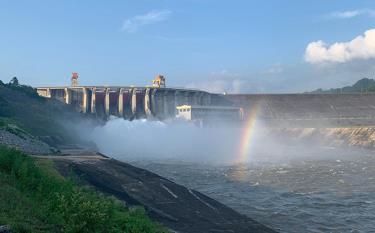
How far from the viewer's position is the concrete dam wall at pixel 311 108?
386 feet

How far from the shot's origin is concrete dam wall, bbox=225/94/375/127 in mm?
117688

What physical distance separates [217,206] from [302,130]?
8455cm

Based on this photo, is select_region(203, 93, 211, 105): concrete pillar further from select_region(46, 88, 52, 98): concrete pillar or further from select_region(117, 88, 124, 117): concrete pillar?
select_region(46, 88, 52, 98): concrete pillar

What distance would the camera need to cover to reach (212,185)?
127ft

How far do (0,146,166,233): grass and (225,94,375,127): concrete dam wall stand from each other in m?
102

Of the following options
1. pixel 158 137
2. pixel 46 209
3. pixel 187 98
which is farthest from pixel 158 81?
pixel 46 209

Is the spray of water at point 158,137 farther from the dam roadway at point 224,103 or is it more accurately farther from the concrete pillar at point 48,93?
the concrete pillar at point 48,93

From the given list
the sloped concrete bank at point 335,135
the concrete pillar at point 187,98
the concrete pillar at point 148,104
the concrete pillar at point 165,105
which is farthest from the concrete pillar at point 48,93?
the sloped concrete bank at point 335,135

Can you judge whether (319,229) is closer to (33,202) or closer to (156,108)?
(33,202)

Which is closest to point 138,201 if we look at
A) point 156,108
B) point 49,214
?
point 49,214

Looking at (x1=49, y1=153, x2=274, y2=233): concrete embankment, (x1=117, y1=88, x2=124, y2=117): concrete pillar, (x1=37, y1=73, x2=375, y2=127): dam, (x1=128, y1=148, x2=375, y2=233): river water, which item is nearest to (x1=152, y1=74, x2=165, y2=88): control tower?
(x1=37, y1=73, x2=375, y2=127): dam

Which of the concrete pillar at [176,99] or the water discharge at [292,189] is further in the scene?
the concrete pillar at [176,99]

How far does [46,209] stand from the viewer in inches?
559

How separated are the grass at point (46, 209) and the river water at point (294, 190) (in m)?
11.2
